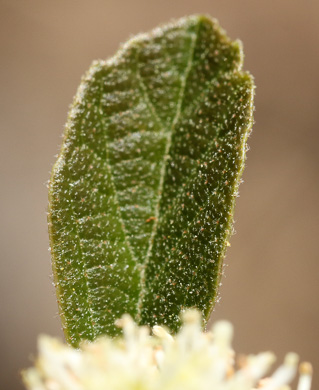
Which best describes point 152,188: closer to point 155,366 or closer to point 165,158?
point 165,158

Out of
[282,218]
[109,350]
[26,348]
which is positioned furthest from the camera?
[282,218]

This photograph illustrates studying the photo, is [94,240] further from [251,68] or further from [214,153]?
[251,68]

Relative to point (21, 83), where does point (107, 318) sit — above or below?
below

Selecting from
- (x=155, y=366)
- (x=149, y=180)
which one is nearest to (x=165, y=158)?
(x=149, y=180)

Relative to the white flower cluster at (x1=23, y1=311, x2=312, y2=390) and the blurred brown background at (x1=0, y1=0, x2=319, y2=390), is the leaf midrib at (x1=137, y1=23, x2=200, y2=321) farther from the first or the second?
the blurred brown background at (x1=0, y1=0, x2=319, y2=390)

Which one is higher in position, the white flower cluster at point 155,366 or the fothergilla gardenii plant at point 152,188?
the fothergilla gardenii plant at point 152,188

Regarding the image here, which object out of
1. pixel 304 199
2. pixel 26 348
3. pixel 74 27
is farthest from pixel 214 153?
pixel 74 27

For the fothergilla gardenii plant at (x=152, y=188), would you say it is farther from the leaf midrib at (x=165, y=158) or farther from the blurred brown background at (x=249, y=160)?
the blurred brown background at (x=249, y=160)

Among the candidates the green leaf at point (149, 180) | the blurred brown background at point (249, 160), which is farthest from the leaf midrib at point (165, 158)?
the blurred brown background at point (249, 160)
